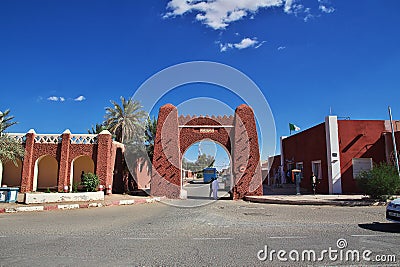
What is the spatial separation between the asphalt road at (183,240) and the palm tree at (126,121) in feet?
66.8

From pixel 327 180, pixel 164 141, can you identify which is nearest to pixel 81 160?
pixel 164 141

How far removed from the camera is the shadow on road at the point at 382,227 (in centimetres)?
862

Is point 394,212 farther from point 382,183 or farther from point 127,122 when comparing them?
point 127,122

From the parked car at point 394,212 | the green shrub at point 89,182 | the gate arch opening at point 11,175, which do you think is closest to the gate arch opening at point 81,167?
the gate arch opening at point 11,175

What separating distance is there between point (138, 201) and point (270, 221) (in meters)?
9.53

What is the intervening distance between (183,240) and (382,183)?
12535 millimetres

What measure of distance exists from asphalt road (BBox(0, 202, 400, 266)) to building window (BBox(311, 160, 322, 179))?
36.6ft

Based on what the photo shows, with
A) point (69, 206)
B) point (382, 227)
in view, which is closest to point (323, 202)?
point (382, 227)

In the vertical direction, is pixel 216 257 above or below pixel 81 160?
below

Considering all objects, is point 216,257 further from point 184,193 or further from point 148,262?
point 184,193

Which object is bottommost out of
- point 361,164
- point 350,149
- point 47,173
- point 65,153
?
point 47,173

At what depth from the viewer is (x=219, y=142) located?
22.0 metres

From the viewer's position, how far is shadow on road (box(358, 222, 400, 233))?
8.62m

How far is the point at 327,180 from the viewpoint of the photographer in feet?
68.7
